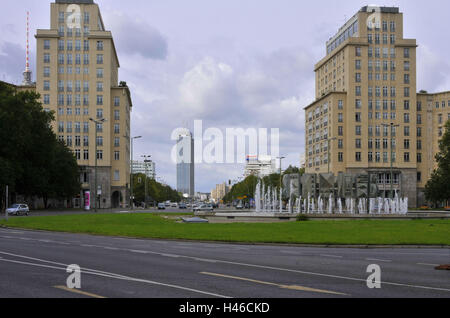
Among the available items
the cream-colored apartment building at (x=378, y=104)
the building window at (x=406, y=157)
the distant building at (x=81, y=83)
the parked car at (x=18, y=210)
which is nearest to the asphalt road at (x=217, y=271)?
the parked car at (x=18, y=210)

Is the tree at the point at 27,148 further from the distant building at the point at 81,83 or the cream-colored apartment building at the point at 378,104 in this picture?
the cream-colored apartment building at the point at 378,104

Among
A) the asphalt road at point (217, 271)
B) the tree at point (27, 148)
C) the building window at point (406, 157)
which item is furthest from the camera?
the building window at point (406, 157)

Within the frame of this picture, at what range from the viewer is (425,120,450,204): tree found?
87250 millimetres

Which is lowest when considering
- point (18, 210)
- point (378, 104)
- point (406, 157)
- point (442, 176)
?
Answer: point (18, 210)

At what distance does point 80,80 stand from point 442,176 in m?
70.7

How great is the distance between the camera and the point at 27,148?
72875mm

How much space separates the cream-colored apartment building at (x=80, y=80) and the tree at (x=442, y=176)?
61375 millimetres

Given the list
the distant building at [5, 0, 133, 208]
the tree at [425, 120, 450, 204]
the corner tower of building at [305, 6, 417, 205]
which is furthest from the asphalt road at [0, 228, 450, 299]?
the corner tower of building at [305, 6, 417, 205]

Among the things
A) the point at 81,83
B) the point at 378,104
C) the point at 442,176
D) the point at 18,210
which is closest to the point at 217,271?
the point at 18,210

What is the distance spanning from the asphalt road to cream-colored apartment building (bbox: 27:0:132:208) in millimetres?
87459

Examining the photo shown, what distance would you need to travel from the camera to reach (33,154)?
7581 centimetres

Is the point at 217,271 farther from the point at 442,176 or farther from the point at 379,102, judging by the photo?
the point at 379,102

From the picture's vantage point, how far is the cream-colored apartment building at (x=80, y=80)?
4124 inches

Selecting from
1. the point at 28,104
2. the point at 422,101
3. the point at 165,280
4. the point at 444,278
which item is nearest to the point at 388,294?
the point at 444,278
